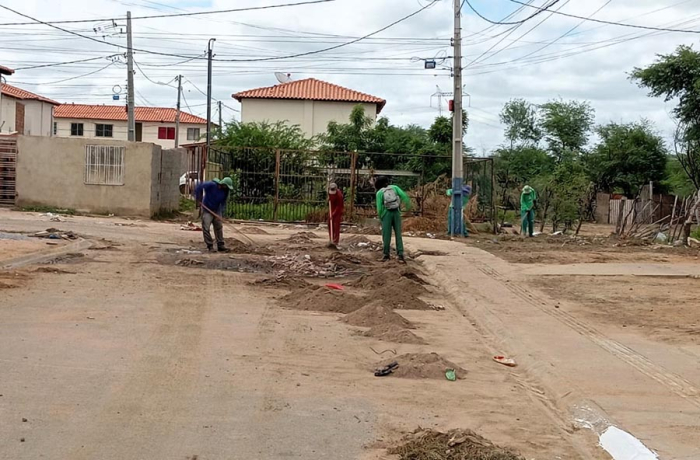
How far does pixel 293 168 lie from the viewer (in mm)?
28859

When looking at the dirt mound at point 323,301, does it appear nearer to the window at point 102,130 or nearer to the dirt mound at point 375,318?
the dirt mound at point 375,318

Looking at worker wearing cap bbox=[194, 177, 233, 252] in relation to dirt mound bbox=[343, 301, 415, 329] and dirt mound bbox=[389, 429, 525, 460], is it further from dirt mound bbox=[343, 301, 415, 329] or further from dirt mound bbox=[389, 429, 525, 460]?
dirt mound bbox=[389, 429, 525, 460]

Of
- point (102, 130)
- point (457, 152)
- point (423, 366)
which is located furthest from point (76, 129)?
point (423, 366)

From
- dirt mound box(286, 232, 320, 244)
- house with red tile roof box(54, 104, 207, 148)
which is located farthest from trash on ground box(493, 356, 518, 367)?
house with red tile roof box(54, 104, 207, 148)

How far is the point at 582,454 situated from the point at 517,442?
0.44m

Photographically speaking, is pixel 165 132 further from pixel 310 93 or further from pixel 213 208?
pixel 213 208

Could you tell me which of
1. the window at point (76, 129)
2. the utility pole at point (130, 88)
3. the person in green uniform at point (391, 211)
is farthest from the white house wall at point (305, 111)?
the person in green uniform at point (391, 211)

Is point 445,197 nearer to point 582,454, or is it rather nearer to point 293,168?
point 293,168

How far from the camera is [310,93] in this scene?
53.1 metres

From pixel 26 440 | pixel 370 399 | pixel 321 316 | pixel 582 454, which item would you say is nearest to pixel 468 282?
pixel 321 316

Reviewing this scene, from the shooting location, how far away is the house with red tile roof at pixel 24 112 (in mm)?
50156

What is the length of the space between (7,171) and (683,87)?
1063 inches

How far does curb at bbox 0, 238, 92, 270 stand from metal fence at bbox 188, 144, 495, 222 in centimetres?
1014

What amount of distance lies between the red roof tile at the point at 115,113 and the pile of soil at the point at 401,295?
220ft
